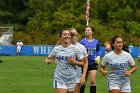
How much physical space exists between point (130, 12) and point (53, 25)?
10.5 meters

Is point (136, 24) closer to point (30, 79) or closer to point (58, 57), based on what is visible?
point (30, 79)

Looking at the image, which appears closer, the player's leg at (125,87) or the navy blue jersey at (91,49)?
the player's leg at (125,87)

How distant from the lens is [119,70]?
1083 cm

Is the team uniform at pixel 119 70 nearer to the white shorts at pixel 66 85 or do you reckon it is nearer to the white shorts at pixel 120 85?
the white shorts at pixel 120 85

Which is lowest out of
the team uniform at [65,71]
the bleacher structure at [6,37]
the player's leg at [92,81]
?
the player's leg at [92,81]

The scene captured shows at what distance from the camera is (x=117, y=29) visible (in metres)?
65.3

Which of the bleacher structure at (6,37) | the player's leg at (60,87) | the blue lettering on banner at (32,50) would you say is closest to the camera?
the player's leg at (60,87)

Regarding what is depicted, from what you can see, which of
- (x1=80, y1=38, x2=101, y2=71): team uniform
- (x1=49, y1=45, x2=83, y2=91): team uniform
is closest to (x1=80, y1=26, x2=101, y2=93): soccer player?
(x1=80, y1=38, x2=101, y2=71): team uniform

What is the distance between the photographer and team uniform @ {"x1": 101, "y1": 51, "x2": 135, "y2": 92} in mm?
10805

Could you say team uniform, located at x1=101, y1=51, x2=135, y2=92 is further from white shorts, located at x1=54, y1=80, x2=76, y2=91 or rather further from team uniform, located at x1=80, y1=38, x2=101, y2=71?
team uniform, located at x1=80, y1=38, x2=101, y2=71

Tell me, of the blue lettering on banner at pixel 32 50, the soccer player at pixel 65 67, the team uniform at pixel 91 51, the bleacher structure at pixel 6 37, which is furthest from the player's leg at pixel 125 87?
the bleacher structure at pixel 6 37

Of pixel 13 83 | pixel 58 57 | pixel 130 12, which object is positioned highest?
pixel 130 12

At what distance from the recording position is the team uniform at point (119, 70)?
10.8 meters

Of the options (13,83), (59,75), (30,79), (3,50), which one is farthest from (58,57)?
(3,50)
